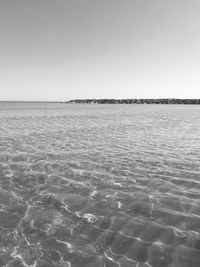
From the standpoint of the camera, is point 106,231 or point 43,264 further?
point 106,231

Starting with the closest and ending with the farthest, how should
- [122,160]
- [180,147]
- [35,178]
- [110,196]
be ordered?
1. [110,196]
2. [35,178]
3. [122,160]
4. [180,147]

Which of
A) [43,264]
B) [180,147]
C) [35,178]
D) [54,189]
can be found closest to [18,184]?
[35,178]

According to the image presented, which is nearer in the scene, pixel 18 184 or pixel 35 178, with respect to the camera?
pixel 18 184

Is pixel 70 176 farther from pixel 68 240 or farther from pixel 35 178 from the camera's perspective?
pixel 68 240

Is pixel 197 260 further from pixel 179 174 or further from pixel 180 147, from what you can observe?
pixel 180 147

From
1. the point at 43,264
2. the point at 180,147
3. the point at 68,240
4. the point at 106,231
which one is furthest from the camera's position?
the point at 180,147

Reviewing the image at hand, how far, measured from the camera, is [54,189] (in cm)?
1021

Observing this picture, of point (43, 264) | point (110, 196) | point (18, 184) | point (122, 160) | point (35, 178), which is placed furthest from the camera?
point (122, 160)

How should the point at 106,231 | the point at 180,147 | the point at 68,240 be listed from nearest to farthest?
1. the point at 68,240
2. the point at 106,231
3. the point at 180,147

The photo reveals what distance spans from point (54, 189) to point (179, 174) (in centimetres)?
591

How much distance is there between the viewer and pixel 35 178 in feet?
37.9

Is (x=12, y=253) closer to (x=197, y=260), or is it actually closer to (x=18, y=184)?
(x=197, y=260)

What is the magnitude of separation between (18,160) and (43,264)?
32.5 feet

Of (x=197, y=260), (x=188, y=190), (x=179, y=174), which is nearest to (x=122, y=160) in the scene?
(x=179, y=174)
